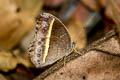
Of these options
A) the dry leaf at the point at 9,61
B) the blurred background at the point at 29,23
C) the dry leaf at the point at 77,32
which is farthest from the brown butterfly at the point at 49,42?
the dry leaf at the point at 9,61

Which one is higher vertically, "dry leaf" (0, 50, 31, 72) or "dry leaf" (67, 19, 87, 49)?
"dry leaf" (67, 19, 87, 49)

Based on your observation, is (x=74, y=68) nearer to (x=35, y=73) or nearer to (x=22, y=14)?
(x=35, y=73)

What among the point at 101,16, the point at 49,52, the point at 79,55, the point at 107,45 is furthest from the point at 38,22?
the point at 101,16

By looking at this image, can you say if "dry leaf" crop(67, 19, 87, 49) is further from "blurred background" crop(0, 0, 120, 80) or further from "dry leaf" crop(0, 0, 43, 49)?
"dry leaf" crop(0, 0, 43, 49)

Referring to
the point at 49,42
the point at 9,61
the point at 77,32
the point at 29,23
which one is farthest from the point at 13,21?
the point at 49,42

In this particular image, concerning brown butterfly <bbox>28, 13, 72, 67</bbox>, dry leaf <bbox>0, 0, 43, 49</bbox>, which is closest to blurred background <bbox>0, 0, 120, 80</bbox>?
dry leaf <bbox>0, 0, 43, 49</bbox>
